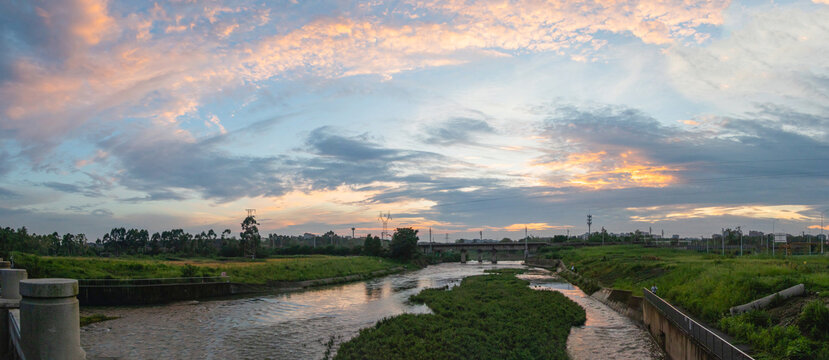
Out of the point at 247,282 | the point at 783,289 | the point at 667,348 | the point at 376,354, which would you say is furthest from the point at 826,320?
the point at 247,282

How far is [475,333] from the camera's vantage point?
1077 inches

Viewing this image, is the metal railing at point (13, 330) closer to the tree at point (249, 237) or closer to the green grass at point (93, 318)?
the green grass at point (93, 318)

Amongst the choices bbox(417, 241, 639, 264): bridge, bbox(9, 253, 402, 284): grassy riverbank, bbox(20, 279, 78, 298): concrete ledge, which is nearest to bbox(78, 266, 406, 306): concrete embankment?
bbox(9, 253, 402, 284): grassy riverbank

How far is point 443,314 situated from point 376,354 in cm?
1454

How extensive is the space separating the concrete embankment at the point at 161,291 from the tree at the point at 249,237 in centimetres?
7313

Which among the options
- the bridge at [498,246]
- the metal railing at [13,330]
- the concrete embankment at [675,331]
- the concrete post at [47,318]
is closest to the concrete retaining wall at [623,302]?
the concrete embankment at [675,331]

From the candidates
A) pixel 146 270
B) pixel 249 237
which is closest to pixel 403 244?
pixel 249 237

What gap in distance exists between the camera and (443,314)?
119 feet

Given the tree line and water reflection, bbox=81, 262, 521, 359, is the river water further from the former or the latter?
the tree line

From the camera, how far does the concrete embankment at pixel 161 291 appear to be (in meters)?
46.4

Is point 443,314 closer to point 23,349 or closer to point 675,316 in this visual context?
point 675,316

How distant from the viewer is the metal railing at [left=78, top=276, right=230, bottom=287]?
154 feet

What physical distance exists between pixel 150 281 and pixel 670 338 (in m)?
49.7

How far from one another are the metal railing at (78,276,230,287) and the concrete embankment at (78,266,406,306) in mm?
234
